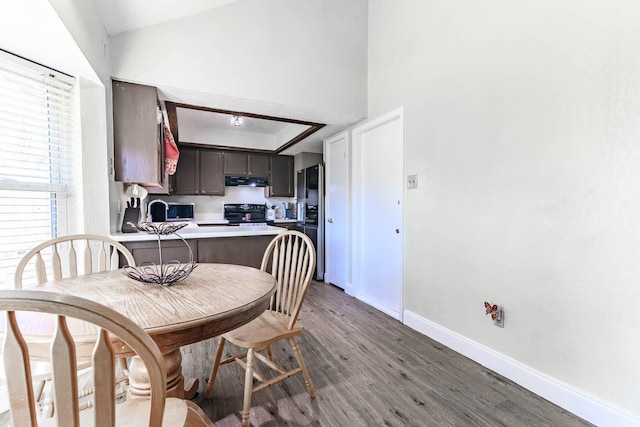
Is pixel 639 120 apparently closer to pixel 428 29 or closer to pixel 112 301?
pixel 428 29

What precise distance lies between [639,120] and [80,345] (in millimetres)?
2357

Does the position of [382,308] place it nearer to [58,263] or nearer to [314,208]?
[314,208]

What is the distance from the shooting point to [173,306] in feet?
3.30

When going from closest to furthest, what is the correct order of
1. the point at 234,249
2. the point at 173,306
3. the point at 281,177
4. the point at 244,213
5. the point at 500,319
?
1. the point at 173,306
2. the point at 500,319
3. the point at 234,249
4. the point at 244,213
5. the point at 281,177

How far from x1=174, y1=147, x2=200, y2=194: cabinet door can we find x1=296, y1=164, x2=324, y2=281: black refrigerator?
184cm

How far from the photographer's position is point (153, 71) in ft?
7.15

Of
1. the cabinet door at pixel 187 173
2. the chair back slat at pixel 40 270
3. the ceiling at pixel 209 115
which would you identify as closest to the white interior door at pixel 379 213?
the ceiling at pixel 209 115

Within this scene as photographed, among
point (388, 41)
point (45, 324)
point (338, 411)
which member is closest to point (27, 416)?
point (45, 324)

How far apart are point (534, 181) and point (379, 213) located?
1.52 metres

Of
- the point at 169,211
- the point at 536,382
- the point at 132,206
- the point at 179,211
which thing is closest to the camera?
the point at 536,382

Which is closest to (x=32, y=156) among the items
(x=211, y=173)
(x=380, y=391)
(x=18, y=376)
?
(x=18, y=376)

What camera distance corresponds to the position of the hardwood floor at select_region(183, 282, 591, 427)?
1455mm

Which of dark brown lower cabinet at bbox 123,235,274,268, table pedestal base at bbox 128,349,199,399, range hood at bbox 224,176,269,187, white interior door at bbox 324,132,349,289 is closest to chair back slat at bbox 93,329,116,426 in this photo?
table pedestal base at bbox 128,349,199,399

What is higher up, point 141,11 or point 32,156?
point 141,11
